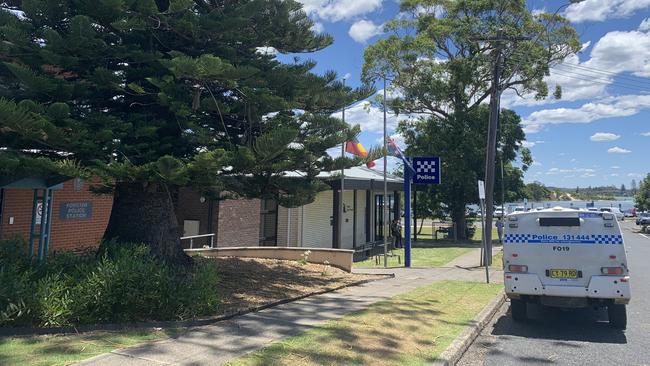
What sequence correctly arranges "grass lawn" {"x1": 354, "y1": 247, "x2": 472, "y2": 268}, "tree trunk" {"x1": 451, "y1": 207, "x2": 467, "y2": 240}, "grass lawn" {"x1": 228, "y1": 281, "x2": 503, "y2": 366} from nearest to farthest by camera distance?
"grass lawn" {"x1": 228, "y1": 281, "x2": 503, "y2": 366}
"grass lawn" {"x1": 354, "y1": 247, "x2": 472, "y2": 268}
"tree trunk" {"x1": 451, "y1": 207, "x2": 467, "y2": 240}

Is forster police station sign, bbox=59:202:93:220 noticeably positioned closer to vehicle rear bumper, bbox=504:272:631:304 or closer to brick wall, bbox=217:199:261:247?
brick wall, bbox=217:199:261:247

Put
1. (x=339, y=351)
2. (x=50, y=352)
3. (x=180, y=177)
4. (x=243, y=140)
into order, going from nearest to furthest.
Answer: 1. (x=50, y=352)
2. (x=339, y=351)
3. (x=180, y=177)
4. (x=243, y=140)

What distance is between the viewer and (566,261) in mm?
8102

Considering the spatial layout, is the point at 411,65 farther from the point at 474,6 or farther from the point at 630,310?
the point at 630,310

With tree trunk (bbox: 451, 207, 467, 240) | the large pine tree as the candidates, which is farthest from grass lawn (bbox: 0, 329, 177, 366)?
tree trunk (bbox: 451, 207, 467, 240)

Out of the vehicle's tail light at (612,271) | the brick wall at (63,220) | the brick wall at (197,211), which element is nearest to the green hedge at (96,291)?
the brick wall at (63,220)

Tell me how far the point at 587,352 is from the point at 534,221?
242cm

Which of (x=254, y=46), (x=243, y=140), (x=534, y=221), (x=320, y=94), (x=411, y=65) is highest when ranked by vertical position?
(x=411, y=65)

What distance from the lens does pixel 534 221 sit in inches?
332

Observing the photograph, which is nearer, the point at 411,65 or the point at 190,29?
the point at 190,29

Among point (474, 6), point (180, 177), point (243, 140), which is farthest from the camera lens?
point (474, 6)

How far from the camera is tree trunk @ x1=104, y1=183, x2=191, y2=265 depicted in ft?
29.0

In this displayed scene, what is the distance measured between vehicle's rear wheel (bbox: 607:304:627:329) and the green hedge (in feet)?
21.0

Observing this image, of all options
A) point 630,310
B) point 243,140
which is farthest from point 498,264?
point 243,140
